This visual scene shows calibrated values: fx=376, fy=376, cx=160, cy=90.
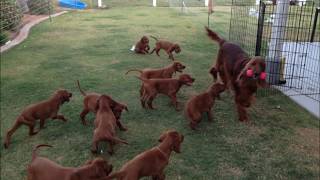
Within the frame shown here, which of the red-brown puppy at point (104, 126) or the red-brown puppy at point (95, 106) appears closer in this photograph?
the red-brown puppy at point (104, 126)

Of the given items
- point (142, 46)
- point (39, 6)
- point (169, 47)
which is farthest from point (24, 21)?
point (169, 47)

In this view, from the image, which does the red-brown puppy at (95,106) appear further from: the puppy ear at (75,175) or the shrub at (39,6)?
the shrub at (39,6)

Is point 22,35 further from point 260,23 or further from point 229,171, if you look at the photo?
point 229,171

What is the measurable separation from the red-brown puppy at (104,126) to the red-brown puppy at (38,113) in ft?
1.92

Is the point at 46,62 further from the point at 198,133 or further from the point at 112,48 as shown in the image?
the point at 198,133

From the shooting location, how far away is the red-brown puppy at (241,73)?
3.75 m

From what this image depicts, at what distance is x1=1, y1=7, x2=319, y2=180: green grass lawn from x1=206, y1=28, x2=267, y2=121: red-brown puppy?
0.27 m

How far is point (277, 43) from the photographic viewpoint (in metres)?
5.12

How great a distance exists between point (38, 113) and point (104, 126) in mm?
913

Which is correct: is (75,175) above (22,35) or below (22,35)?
below

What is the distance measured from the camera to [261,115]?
4.35 m

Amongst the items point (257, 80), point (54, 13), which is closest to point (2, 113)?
point (257, 80)

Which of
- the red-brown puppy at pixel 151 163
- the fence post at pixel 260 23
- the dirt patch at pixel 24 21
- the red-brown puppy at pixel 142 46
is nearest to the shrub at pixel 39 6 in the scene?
the dirt patch at pixel 24 21

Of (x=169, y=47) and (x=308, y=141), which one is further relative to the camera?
(x=169, y=47)
